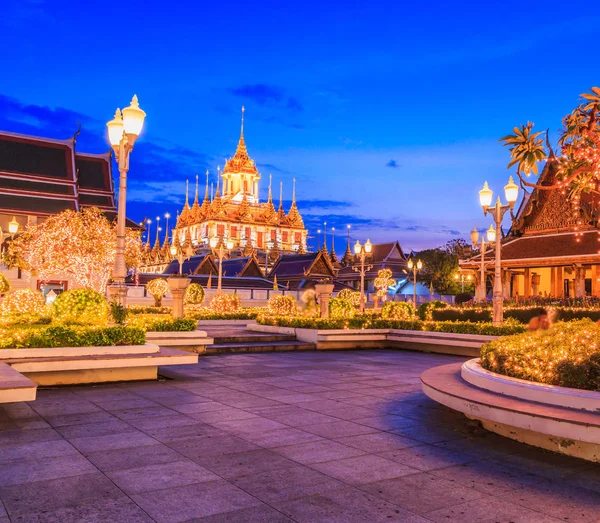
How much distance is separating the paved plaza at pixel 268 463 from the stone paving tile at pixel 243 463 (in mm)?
20

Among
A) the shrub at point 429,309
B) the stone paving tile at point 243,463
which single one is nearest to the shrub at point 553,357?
the stone paving tile at point 243,463

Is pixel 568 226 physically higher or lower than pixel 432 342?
higher

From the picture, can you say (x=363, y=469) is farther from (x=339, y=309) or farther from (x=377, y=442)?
(x=339, y=309)

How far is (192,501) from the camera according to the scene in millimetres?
4953

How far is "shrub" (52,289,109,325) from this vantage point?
42.6 ft

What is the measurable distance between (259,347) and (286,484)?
1285 centimetres

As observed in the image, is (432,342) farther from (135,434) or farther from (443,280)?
(443,280)

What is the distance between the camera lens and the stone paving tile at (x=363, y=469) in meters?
5.70

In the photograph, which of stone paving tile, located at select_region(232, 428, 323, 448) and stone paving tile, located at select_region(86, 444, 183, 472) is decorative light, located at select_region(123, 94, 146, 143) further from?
stone paving tile, located at select_region(86, 444, 183, 472)

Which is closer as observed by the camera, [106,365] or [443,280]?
[106,365]

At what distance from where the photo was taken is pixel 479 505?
503 cm

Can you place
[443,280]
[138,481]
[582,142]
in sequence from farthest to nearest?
[443,280], [582,142], [138,481]

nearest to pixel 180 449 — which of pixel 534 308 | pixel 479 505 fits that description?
pixel 479 505

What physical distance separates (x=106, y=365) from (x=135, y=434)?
3886 mm
